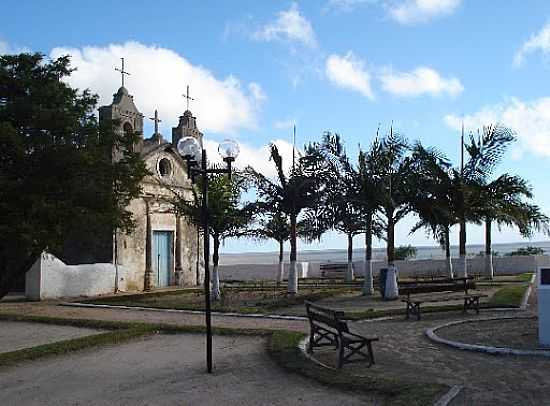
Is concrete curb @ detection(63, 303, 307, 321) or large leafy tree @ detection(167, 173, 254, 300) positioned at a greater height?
large leafy tree @ detection(167, 173, 254, 300)

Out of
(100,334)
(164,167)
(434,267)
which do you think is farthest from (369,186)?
(434,267)

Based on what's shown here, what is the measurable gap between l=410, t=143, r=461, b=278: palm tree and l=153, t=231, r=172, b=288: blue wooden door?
35.2 ft

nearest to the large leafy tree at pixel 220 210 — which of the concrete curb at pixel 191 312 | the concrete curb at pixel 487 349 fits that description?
the concrete curb at pixel 191 312

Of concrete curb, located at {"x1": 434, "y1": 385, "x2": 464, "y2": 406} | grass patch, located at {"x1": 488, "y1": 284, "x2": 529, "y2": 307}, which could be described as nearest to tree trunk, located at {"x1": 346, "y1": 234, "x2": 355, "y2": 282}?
grass patch, located at {"x1": 488, "y1": 284, "x2": 529, "y2": 307}

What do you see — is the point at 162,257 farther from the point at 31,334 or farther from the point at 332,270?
the point at 31,334

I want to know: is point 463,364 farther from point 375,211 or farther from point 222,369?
point 375,211

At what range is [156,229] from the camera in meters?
25.6

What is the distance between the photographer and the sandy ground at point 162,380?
6711 mm

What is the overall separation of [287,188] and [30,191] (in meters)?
8.81

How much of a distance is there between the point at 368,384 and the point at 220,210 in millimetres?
13263

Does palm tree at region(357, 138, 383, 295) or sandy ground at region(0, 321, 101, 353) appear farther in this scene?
palm tree at region(357, 138, 383, 295)

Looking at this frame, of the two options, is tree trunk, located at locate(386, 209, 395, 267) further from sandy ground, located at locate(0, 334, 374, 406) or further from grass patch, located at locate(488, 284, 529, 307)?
sandy ground, located at locate(0, 334, 374, 406)

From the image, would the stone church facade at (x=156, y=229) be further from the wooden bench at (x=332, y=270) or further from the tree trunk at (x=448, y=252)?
the tree trunk at (x=448, y=252)

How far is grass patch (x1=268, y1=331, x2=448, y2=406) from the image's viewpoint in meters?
6.12
